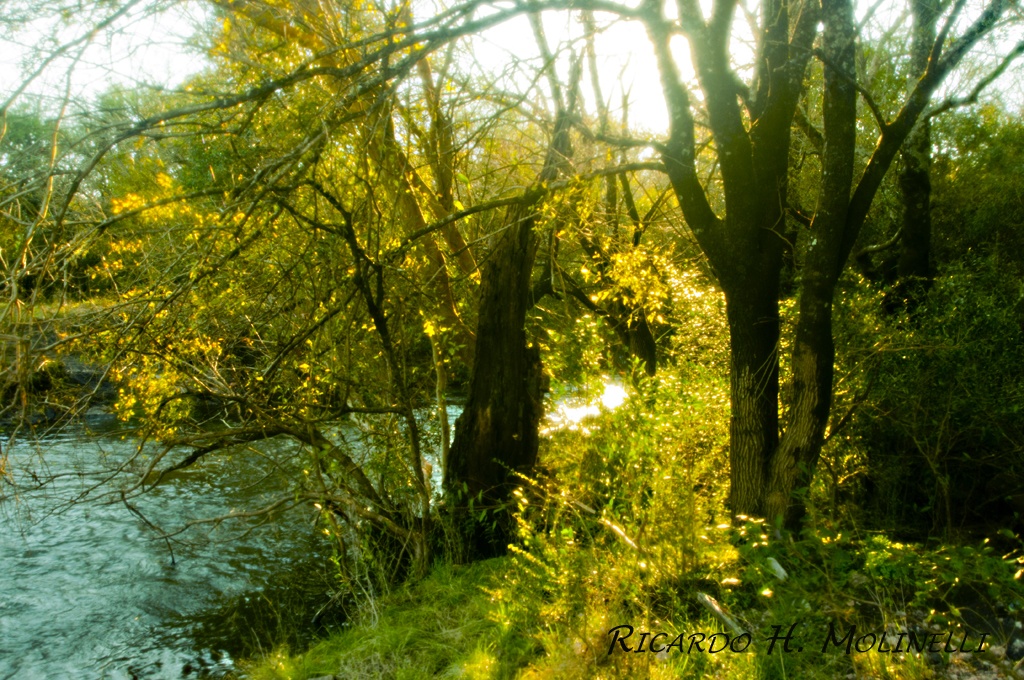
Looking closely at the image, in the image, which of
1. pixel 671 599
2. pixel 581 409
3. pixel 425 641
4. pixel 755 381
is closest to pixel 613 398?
pixel 581 409

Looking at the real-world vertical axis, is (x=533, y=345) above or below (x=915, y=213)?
below

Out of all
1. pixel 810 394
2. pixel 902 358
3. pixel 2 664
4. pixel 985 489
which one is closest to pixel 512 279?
pixel 810 394

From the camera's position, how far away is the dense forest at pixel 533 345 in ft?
13.8

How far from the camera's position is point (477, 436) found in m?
7.59

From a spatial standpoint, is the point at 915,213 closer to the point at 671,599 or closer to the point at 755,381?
the point at 755,381

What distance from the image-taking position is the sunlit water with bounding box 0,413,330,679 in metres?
6.70

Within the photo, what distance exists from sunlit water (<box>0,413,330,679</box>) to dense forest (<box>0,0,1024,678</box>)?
61 centimetres

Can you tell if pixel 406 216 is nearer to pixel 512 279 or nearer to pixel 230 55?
pixel 512 279

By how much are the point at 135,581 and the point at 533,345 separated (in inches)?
202

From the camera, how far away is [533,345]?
320 inches

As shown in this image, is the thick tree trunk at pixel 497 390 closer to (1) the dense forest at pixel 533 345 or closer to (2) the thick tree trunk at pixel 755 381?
(1) the dense forest at pixel 533 345

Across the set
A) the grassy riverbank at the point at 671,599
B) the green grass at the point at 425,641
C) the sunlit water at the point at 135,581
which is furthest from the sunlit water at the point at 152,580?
the green grass at the point at 425,641

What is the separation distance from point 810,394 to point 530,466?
310 centimetres

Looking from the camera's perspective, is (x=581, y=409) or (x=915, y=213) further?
(x=915, y=213)
